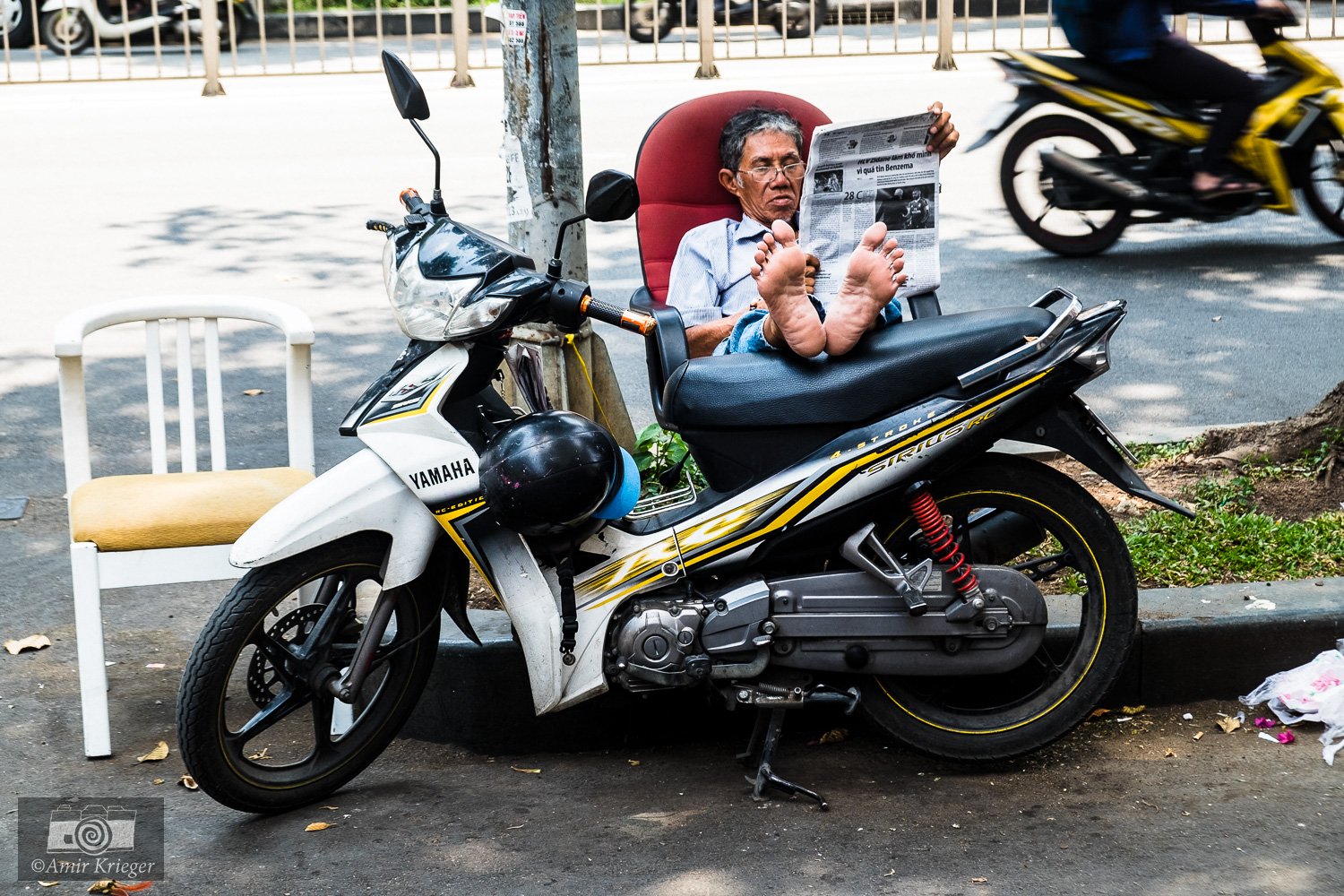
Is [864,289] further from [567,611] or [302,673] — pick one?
[302,673]

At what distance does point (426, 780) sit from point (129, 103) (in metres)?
11.5

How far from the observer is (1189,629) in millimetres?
3852

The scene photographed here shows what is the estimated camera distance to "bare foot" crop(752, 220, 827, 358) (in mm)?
3330

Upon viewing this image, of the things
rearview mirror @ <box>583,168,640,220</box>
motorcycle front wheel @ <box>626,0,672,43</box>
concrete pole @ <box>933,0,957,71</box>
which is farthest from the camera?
motorcycle front wheel @ <box>626,0,672,43</box>

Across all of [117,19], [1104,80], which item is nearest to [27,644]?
[1104,80]

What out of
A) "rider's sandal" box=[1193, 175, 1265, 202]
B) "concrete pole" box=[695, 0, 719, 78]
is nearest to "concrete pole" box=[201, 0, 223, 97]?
"concrete pole" box=[695, 0, 719, 78]

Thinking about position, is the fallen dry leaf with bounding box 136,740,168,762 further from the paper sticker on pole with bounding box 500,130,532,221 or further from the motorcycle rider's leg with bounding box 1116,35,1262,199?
the motorcycle rider's leg with bounding box 1116,35,1262,199

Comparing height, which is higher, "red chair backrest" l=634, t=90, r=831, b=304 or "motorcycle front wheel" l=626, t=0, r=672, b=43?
"motorcycle front wheel" l=626, t=0, r=672, b=43

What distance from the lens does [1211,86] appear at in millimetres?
6859

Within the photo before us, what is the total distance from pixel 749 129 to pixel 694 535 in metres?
1.47

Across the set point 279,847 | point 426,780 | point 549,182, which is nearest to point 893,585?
point 426,780

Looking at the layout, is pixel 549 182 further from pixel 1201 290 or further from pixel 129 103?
pixel 129 103

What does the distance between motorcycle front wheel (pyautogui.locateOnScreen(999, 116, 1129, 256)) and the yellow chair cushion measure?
5.44 metres

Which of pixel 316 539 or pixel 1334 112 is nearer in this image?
pixel 316 539
